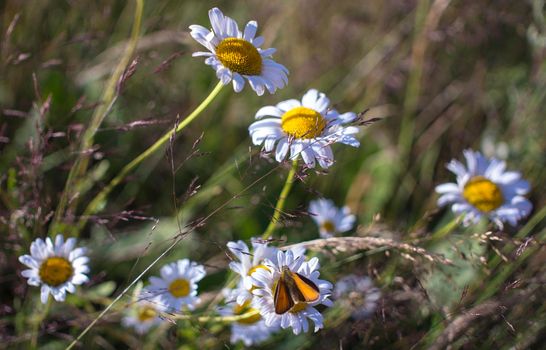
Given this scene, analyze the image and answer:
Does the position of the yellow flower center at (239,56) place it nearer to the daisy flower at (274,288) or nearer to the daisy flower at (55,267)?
the daisy flower at (274,288)

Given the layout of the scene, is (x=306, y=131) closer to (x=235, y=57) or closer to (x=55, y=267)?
(x=235, y=57)

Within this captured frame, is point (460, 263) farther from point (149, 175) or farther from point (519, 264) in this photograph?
point (149, 175)

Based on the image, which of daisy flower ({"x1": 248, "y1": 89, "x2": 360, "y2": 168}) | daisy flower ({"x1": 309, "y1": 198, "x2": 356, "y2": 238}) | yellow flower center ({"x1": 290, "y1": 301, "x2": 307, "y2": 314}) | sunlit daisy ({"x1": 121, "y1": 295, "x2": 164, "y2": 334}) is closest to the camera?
yellow flower center ({"x1": 290, "y1": 301, "x2": 307, "y2": 314})

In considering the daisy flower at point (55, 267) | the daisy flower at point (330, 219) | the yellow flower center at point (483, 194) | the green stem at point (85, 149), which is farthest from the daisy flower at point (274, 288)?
the yellow flower center at point (483, 194)

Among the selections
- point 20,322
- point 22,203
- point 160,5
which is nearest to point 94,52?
point 160,5

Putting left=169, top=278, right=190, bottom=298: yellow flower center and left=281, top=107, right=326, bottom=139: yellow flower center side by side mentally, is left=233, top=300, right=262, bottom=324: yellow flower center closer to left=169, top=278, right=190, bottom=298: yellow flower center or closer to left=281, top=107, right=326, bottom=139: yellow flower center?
left=169, top=278, right=190, bottom=298: yellow flower center

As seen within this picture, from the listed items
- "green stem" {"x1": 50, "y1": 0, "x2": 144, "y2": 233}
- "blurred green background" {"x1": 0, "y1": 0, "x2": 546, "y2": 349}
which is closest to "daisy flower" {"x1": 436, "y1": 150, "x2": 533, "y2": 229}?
"blurred green background" {"x1": 0, "y1": 0, "x2": 546, "y2": 349}
